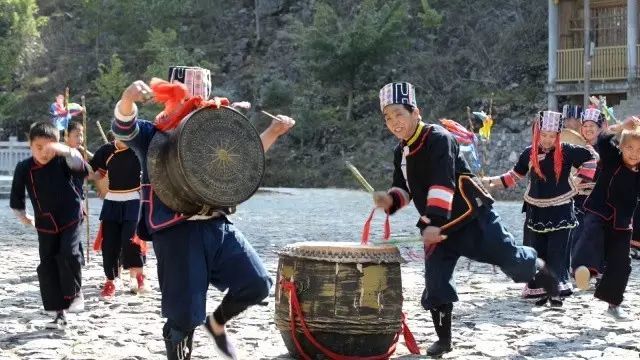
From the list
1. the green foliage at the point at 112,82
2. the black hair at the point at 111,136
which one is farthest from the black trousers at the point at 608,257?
the green foliage at the point at 112,82

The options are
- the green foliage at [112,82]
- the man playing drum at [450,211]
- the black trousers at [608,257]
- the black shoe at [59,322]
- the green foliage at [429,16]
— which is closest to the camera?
the man playing drum at [450,211]

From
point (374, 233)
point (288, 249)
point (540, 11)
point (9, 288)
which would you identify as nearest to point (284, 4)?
point (540, 11)

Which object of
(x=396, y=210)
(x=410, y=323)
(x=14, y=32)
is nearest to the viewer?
(x=396, y=210)

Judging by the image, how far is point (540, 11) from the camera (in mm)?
32000

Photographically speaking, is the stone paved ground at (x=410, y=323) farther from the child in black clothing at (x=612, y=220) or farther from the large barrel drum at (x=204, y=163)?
the large barrel drum at (x=204, y=163)

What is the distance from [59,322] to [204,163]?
8.36 ft

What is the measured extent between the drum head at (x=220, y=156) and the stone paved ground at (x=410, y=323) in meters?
1.30

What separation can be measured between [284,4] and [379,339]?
33370 mm

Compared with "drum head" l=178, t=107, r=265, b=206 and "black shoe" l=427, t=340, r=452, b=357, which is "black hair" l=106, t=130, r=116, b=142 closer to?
"drum head" l=178, t=107, r=265, b=206

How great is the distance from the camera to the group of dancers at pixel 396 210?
4.97 metres

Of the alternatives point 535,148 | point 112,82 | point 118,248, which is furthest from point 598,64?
point 118,248

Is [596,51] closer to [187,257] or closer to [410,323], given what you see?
[410,323]

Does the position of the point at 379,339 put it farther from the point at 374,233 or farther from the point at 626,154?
the point at 374,233

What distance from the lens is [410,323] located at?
6.98 meters
